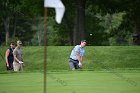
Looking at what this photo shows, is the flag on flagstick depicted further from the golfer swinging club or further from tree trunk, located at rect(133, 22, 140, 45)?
tree trunk, located at rect(133, 22, 140, 45)

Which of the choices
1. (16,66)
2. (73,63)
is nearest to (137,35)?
(73,63)

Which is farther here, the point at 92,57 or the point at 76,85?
the point at 92,57

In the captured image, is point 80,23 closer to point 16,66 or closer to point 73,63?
point 73,63

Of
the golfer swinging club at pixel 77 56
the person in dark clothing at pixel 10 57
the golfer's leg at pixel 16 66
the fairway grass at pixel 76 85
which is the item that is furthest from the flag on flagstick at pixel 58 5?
the person in dark clothing at pixel 10 57

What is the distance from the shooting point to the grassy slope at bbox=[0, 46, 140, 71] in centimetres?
4069

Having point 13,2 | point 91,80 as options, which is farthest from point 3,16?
point 91,80

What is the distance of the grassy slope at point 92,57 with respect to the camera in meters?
40.7

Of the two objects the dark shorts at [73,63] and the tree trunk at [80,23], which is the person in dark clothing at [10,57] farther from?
the tree trunk at [80,23]

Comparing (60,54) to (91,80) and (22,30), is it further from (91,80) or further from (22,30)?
(22,30)

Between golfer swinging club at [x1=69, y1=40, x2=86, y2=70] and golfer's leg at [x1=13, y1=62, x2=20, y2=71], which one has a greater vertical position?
golfer swinging club at [x1=69, y1=40, x2=86, y2=70]

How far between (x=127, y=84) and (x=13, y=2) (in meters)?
38.9

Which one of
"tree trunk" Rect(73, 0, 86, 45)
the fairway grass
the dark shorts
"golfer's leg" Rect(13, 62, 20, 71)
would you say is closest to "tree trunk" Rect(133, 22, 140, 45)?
"tree trunk" Rect(73, 0, 86, 45)

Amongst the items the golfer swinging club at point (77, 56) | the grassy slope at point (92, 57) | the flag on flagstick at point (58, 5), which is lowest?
the grassy slope at point (92, 57)

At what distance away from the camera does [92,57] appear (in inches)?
1674
